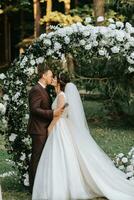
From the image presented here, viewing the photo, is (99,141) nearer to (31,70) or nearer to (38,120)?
(31,70)

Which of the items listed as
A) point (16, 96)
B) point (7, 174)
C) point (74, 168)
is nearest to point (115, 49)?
point (16, 96)

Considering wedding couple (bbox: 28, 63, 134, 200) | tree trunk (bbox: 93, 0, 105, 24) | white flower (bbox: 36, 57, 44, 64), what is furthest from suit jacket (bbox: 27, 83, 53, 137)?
tree trunk (bbox: 93, 0, 105, 24)

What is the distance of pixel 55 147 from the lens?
31.9 feet

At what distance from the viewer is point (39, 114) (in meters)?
9.75

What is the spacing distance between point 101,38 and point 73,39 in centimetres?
45

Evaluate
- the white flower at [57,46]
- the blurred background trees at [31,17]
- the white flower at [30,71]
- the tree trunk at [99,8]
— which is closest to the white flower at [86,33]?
Result: the white flower at [57,46]

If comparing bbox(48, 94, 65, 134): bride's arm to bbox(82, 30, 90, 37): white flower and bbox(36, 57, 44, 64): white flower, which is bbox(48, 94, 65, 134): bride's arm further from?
bbox(82, 30, 90, 37): white flower

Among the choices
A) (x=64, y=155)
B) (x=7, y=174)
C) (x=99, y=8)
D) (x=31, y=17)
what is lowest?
(x=31, y=17)

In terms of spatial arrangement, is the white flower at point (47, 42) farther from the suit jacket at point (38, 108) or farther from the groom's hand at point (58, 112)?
the groom's hand at point (58, 112)

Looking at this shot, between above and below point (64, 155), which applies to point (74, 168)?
below

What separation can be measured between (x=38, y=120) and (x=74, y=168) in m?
0.93

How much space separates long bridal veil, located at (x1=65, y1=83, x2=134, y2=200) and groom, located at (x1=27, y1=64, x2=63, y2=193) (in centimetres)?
28

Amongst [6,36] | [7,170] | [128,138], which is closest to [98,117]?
[128,138]

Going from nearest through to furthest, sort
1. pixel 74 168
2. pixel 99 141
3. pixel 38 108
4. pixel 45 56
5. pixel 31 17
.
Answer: pixel 74 168 < pixel 38 108 < pixel 45 56 < pixel 99 141 < pixel 31 17
